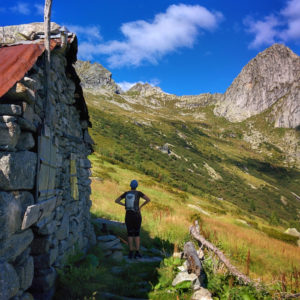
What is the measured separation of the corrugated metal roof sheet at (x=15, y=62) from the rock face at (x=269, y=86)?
17469cm

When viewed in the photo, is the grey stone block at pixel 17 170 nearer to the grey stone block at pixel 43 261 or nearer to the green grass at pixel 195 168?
the grey stone block at pixel 43 261

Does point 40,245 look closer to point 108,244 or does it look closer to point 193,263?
point 193,263

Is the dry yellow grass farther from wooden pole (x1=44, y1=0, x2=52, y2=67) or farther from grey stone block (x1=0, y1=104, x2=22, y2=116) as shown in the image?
wooden pole (x1=44, y1=0, x2=52, y2=67)

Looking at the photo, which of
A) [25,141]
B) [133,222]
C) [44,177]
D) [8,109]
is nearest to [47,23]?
[8,109]

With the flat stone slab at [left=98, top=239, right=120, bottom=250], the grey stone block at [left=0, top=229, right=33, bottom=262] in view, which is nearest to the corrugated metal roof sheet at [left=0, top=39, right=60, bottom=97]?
the grey stone block at [left=0, top=229, right=33, bottom=262]

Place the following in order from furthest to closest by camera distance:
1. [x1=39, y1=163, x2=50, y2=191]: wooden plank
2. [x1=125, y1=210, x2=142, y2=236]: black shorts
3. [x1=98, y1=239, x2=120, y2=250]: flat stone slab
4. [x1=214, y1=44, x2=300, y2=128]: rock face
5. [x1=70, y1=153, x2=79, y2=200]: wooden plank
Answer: [x1=214, y1=44, x2=300, y2=128]: rock face < [x1=98, y1=239, x2=120, y2=250]: flat stone slab < [x1=125, y1=210, x2=142, y2=236]: black shorts < [x1=70, y1=153, x2=79, y2=200]: wooden plank < [x1=39, y1=163, x2=50, y2=191]: wooden plank

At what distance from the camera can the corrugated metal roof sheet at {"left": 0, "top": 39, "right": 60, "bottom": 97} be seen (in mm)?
3127

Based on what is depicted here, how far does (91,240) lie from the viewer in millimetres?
7590

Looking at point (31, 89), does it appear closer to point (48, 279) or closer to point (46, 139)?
point (46, 139)

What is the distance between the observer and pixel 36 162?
146 inches

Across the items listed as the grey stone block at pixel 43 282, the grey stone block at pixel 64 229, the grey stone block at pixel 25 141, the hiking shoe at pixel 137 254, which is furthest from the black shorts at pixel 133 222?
the grey stone block at pixel 25 141

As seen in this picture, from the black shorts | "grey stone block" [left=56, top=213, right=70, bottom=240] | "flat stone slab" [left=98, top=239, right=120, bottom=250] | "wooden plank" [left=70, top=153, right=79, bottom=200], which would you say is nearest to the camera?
"grey stone block" [left=56, top=213, right=70, bottom=240]

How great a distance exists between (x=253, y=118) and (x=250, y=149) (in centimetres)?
5019

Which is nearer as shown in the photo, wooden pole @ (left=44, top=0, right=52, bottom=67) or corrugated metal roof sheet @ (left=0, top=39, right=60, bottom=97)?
corrugated metal roof sheet @ (left=0, top=39, right=60, bottom=97)
